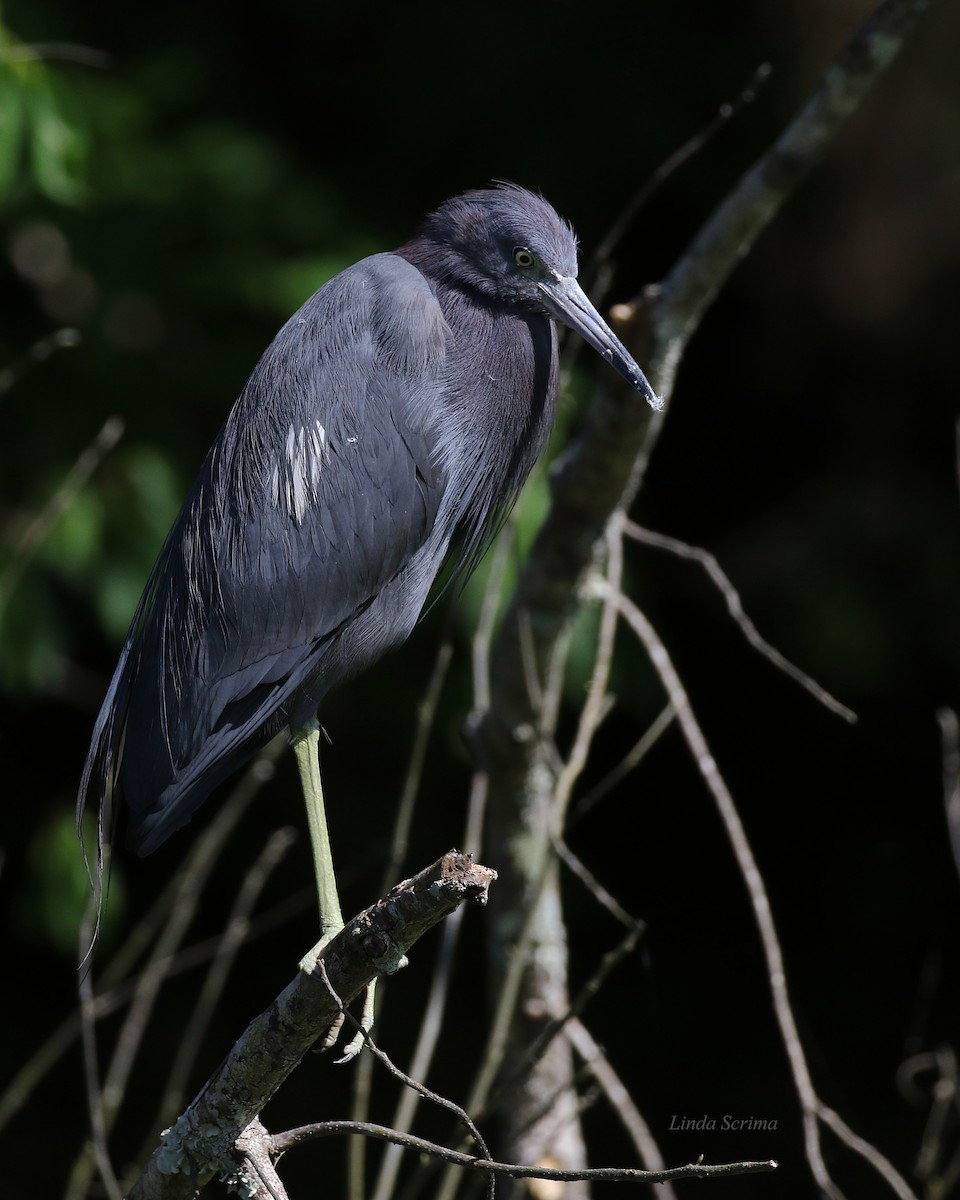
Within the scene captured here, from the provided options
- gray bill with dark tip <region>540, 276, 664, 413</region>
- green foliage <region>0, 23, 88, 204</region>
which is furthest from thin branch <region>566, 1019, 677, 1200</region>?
green foliage <region>0, 23, 88, 204</region>

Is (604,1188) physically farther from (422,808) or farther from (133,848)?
(133,848)

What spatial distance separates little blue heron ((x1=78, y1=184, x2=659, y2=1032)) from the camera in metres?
2.38

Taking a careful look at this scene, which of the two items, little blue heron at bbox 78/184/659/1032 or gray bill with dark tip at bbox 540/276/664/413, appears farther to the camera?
little blue heron at bbox 78/184/659/1032

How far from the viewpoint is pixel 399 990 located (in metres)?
4.85

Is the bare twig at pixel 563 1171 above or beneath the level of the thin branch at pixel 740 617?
beneath

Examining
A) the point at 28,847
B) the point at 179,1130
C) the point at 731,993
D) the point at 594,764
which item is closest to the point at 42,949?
the point at 28,847

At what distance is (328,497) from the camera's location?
2.40 meters

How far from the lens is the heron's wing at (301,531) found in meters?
2.38

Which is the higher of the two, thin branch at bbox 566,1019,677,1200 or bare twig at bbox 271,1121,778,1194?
bare twig at bbox 271,1121,778,1194

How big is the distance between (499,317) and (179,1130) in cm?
141

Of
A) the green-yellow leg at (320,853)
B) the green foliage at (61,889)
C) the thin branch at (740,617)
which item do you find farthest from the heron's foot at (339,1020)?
the green foliage at (61,889)

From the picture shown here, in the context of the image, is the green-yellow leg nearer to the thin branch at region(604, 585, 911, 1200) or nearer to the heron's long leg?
the heron's long leg

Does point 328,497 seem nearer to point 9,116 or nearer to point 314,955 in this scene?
point 314,955

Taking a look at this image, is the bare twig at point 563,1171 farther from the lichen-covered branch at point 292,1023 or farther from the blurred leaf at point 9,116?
the blurred leaf at point 9,116
